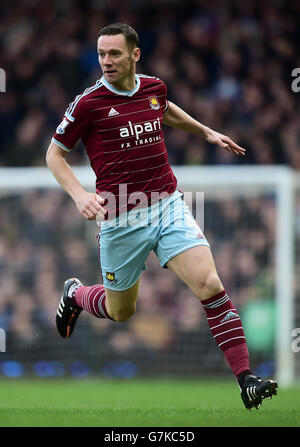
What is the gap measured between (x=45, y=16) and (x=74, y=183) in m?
10.6

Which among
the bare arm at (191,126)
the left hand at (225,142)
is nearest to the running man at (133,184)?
the bare arm at (191,126)

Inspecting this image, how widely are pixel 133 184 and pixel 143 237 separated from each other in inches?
14.6

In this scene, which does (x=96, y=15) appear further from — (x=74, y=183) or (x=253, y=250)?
(x=74, y=183)

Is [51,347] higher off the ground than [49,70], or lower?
lower

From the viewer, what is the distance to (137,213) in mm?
6320

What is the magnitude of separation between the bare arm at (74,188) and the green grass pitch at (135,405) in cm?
128

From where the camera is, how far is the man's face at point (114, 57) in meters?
6.10

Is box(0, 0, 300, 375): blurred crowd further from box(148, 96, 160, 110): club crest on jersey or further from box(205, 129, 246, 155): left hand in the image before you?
box(148, 96, 160, 110): club crest on jersey

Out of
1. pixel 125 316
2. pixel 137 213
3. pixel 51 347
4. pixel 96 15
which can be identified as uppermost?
pixel 96 15

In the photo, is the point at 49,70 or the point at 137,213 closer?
the point at 137,213

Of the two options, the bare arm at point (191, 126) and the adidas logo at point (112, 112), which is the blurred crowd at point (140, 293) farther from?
the adidas logo at point (112, 112)

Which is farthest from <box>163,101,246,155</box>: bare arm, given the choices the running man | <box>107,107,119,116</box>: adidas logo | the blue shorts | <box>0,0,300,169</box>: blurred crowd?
<box>0,0,300,169</box>: blurred crowd

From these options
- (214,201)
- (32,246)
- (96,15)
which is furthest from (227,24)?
(32,246)

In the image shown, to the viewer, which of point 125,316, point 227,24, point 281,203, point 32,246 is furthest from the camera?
point 227,24
